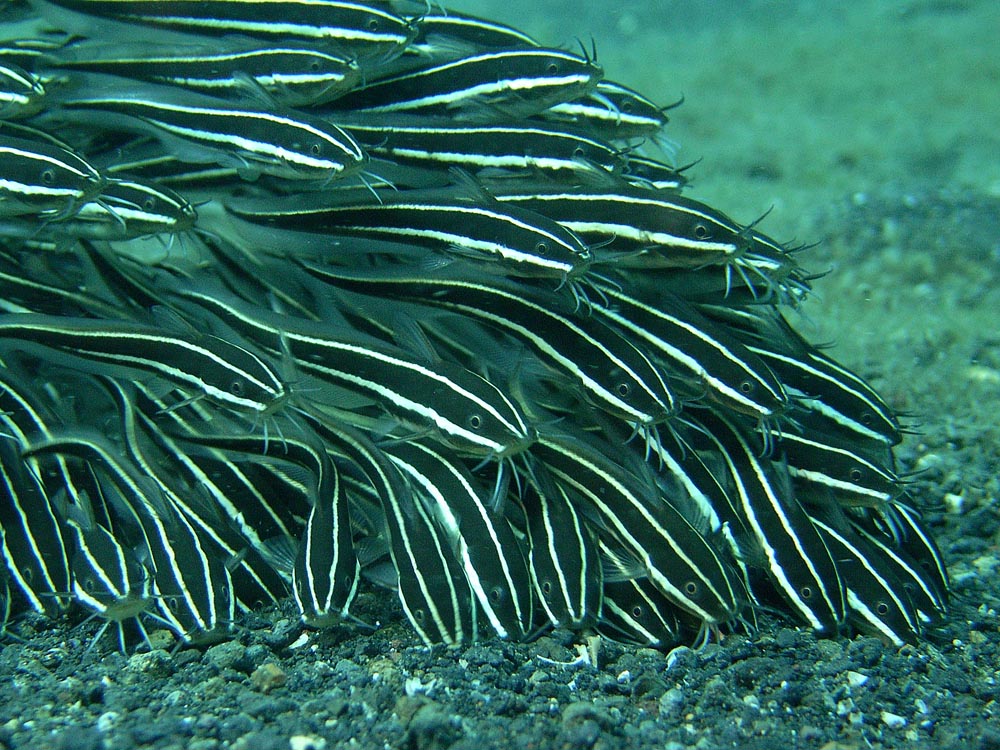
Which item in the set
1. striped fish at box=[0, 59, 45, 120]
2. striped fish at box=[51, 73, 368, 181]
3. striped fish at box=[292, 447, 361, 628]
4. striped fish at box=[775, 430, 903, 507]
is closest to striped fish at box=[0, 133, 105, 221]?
striped fish at box=[0, 59, 45, 120]

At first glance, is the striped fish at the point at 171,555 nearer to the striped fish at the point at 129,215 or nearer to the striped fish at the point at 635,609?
the striped fish at the point at 129,215

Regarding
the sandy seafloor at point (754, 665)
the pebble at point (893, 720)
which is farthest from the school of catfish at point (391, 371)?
the pebble at point (893, 720)

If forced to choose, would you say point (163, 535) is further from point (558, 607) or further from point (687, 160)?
point (687, 160)

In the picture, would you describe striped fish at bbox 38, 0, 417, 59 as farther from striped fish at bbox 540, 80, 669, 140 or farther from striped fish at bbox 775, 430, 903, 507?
striped fish at bbox 775, 430, 903, 507

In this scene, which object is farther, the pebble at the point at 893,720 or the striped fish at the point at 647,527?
the striped fish at the point at 647,527

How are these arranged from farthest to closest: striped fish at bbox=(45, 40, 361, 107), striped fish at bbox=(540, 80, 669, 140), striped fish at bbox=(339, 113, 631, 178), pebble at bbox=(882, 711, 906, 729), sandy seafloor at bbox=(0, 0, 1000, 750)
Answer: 1. striped fish at bbox=(540, 80, 669, 140)
2. striped fish at bbox=(339, 113, 631, 178)
3. striped fish at bbox=(45, 40, 361, 107)
4. pebble at bbox=(882, 711, 906, 729)
5. sandy seafloor at bbox=(0, 0, 1000, 750)

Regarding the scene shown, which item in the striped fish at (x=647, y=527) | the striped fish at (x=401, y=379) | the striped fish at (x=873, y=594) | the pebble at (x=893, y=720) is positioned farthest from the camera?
the striped fish at (x=873, y=594)

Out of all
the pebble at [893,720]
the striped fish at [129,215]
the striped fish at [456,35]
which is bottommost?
the pebble at [893,720]

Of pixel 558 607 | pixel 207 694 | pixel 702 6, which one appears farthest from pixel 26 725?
pixel 702 6

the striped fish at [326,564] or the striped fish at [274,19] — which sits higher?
the striped fish at [274,19]
